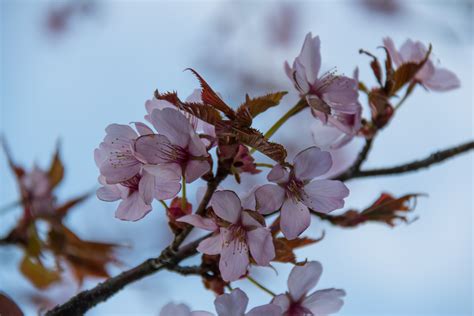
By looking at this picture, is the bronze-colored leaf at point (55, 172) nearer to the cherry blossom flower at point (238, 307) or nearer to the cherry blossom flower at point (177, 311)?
the cherry blossom flower at point (177, 311)

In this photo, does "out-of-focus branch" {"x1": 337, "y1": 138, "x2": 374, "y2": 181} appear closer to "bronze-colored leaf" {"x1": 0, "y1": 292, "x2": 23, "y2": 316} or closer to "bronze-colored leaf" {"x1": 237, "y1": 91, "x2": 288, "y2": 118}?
"bronze-colored leaf" {"x1": 237, "y1": 91, "x2": 288, "y2": 118}

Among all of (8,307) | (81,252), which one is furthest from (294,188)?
(81,252)

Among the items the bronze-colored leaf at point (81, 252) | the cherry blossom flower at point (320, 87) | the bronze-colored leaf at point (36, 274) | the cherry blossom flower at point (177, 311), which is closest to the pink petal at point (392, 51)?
the cherry blossom flower at point (320, 87)

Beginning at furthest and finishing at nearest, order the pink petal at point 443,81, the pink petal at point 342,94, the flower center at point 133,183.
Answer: the pink petal at point 443,81
the pink petal at point 342,94
the flower center at point 133,183

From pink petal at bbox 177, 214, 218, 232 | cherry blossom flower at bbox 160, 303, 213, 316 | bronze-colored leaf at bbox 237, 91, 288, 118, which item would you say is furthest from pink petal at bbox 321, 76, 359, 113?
cherry blossom flower at bbox 160, 303, 213, 316

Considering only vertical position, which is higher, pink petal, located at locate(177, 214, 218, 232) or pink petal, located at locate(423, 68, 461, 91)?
pink petal, located at locate(423, 68, 461, 91)

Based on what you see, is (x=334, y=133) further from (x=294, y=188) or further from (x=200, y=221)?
(x=200, y=221)
